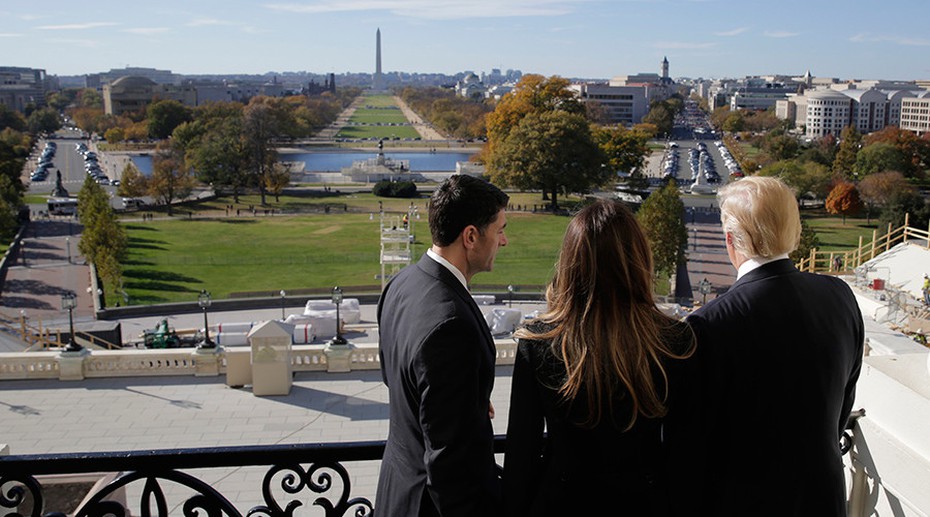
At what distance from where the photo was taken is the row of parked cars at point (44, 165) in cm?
6512

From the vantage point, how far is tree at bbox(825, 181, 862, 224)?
43.3 m

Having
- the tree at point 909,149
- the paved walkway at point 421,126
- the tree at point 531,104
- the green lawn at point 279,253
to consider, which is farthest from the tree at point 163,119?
the tree at point 909,149

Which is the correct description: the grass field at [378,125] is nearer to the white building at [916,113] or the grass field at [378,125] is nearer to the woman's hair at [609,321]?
the white building at [916,113]

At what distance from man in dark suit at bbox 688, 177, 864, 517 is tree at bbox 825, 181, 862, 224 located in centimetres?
4491

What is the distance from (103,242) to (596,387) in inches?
1167

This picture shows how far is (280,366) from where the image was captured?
12.0 m

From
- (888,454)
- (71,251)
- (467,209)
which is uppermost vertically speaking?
(467,209)

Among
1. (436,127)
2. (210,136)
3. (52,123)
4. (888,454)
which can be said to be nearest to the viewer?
(888,454)

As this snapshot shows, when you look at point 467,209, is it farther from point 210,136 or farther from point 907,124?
point 907,124

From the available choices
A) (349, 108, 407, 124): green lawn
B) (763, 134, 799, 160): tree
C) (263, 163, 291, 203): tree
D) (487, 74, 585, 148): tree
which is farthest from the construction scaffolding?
(349, 108, 407, 124): green lawn

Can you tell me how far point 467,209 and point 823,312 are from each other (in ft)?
3.39

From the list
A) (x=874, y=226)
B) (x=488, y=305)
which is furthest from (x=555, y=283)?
(x=874, y=226)

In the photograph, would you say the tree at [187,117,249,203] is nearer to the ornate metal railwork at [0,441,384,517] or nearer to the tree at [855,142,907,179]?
the tree at [855,142,907,179]

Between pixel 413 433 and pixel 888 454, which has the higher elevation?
pixel 413 433
